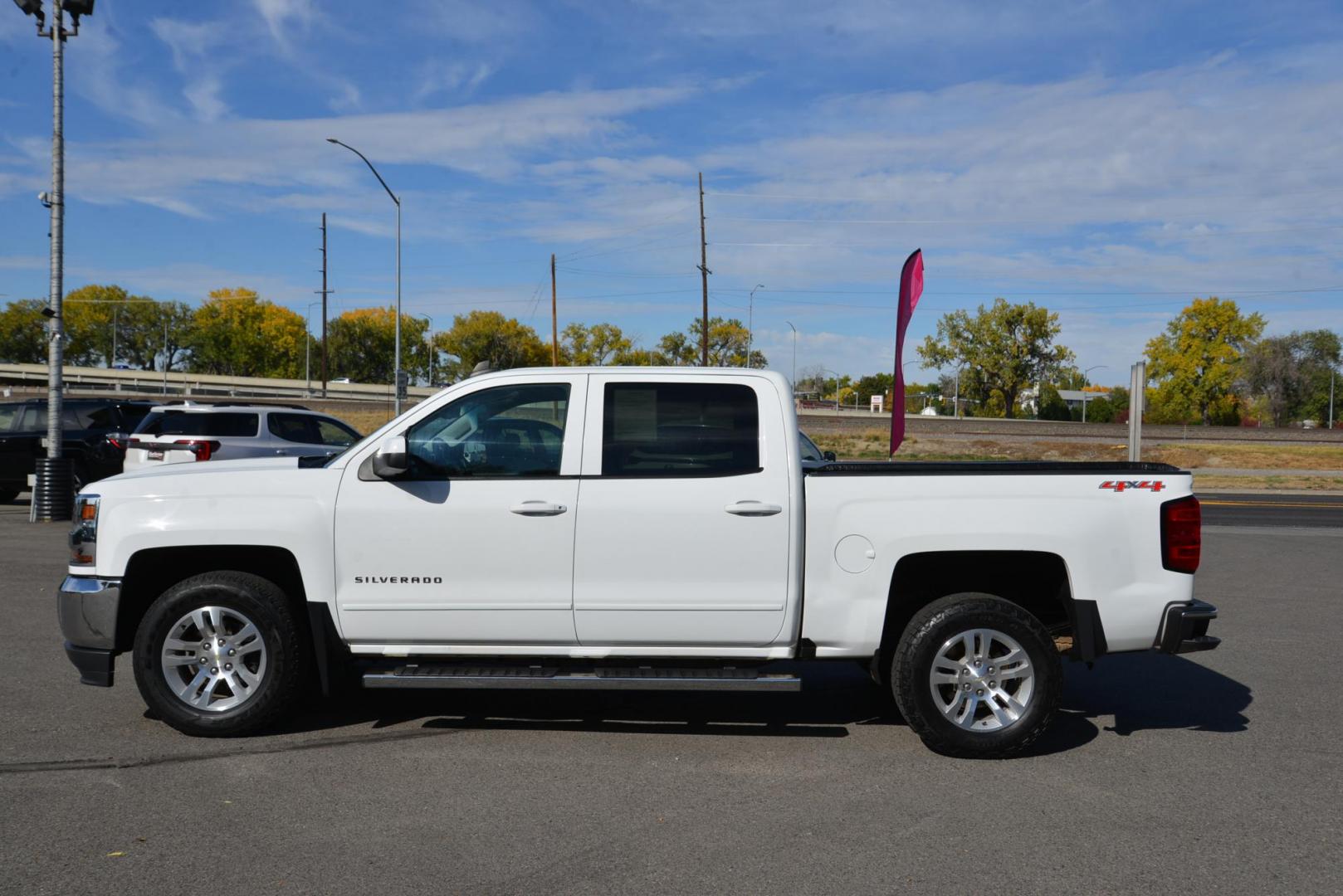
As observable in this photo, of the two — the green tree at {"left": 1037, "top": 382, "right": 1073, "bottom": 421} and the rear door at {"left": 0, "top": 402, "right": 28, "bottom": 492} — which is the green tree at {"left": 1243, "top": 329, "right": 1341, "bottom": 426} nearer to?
the green tree at {"left": 1037, "top": 382, "right": 1073, "bottom": 421}

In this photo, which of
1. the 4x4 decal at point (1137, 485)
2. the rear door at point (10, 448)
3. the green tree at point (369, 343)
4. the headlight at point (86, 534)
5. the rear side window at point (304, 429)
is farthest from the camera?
the green tree at point (369, 343)

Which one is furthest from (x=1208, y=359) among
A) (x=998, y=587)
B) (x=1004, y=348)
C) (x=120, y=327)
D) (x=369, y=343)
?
(x=120, y=327)

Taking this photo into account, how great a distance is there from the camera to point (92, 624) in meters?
5.61

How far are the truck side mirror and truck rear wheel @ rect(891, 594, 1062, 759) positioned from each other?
264 centimetres

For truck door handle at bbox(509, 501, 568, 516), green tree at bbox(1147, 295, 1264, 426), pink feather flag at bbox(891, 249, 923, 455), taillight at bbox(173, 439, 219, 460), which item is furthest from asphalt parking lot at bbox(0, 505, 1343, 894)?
green tree at bbox(1147, 295, 1264, 426)

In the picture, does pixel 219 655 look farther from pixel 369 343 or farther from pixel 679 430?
pixel 369 343

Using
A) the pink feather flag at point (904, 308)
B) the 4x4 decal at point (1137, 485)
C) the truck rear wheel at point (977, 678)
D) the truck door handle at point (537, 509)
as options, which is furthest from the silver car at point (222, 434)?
the 4x4 decal at point (1137, 485)

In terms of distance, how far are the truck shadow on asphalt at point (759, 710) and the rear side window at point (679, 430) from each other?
4.93 feet

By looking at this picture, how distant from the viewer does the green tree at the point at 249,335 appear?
362 ft

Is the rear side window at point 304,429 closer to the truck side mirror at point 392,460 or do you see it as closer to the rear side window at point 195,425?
the rear side window at point 195,425

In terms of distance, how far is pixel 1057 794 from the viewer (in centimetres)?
502

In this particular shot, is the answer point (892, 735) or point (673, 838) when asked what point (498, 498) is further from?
point (892, 735)

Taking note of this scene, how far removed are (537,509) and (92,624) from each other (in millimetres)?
2364

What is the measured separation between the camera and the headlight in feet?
18.6
